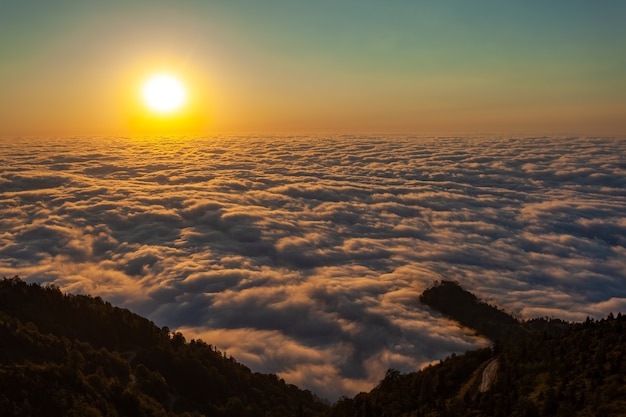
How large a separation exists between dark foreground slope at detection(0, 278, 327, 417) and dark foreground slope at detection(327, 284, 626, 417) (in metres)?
36.9

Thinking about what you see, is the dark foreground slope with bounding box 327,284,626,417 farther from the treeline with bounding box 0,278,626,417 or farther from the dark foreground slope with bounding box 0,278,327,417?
the dark foreground slope with bounding box 0,278,327,417

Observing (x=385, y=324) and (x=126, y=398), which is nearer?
(x=126, y=398)

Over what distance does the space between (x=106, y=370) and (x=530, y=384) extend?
7642 centimetres

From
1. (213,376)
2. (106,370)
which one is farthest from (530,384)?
(213,376)

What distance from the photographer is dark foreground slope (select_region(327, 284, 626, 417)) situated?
3712cm

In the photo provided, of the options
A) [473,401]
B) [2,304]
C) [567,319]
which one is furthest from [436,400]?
[567,319]

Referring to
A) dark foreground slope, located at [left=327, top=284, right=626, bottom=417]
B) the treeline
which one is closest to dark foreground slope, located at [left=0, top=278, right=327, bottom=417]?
the treeline

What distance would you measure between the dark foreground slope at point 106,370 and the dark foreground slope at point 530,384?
36.9m

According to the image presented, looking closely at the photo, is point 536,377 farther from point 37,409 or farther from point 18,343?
point 18,343

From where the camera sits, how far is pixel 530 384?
44.5 metres

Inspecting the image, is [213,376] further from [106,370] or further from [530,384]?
[530,384]

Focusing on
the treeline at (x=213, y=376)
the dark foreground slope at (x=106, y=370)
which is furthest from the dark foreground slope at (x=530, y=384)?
the dark foreground slope at (x=106, y=370)

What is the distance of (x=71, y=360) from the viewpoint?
79.1 m

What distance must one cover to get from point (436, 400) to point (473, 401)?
5.90 metres
